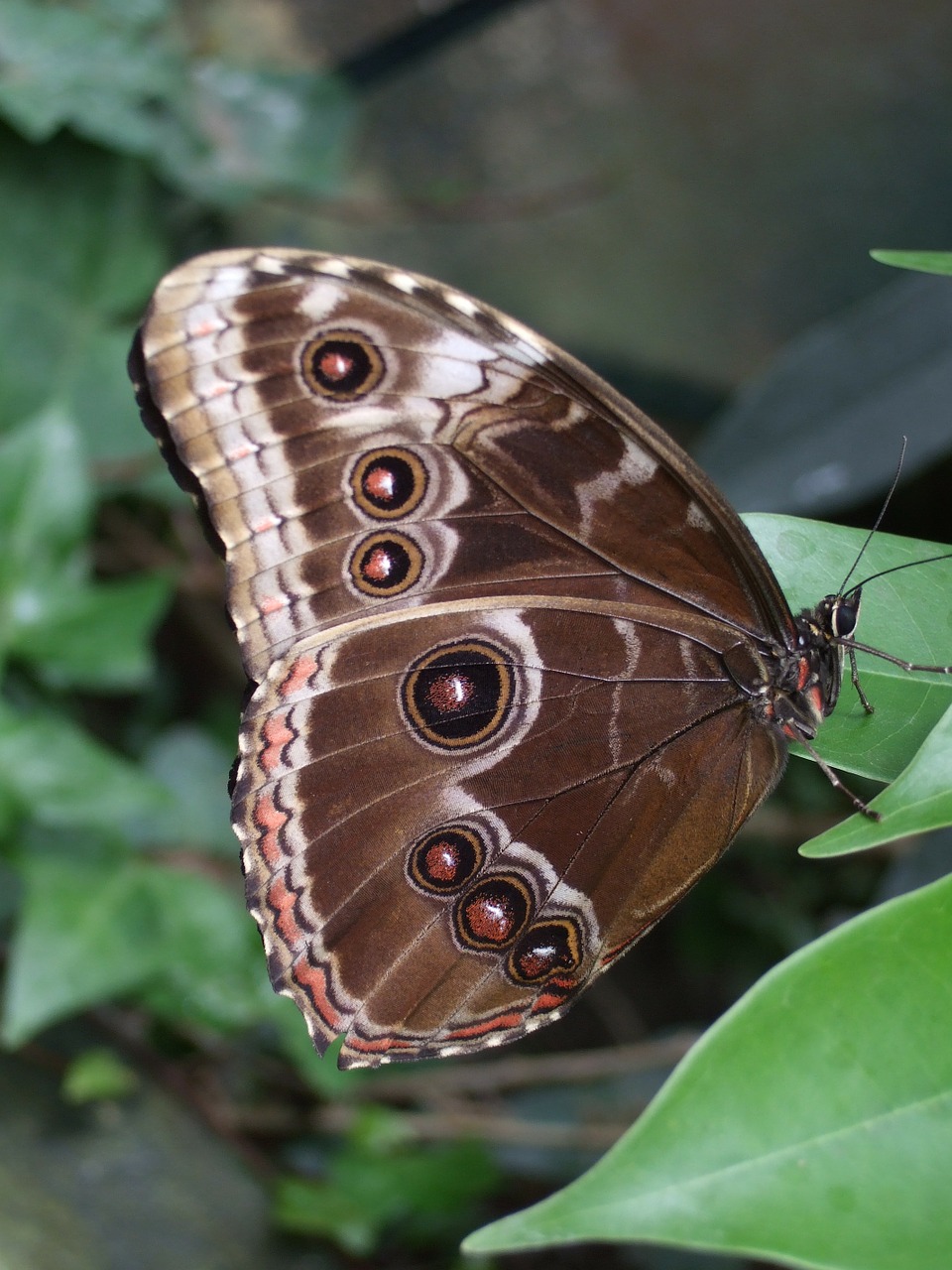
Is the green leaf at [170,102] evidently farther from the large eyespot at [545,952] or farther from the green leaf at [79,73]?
the large eyespot at [545,952]

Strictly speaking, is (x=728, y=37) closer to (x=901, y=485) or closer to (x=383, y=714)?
(x=901, y=485)

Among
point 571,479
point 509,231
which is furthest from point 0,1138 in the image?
point 509,231

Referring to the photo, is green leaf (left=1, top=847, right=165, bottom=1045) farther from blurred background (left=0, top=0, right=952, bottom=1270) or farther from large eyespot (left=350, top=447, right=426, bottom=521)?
large eyespot (left=350, top=447, right=426, bottom=521)

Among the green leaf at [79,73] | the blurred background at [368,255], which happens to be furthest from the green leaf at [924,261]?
the green leaf at [79,73]

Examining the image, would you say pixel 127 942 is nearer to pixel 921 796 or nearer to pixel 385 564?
pixel 385 564

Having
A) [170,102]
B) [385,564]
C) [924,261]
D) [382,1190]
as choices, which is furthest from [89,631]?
[924,261]

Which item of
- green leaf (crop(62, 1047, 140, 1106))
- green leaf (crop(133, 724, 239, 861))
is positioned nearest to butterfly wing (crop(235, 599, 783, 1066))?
green leaf (crop(133, 724, 239, 861))
